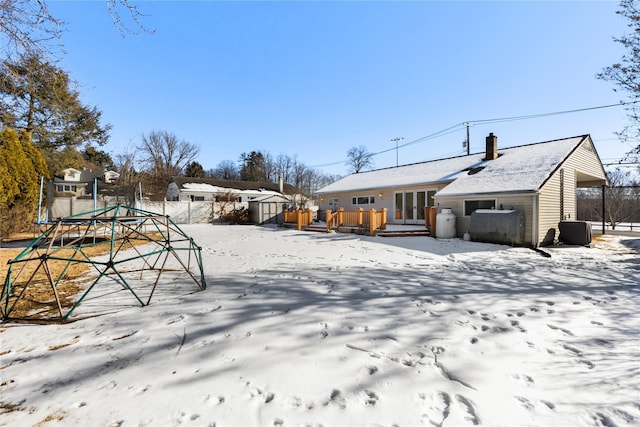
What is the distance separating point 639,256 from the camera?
8.82 meters

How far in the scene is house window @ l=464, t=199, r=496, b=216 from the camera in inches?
459

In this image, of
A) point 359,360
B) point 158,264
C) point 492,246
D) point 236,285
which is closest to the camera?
point 359,360

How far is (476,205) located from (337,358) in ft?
37.9

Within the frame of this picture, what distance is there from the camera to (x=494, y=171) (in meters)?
13.0

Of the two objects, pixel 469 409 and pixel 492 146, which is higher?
pixel 492 146

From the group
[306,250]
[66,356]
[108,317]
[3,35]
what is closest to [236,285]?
[108,317]

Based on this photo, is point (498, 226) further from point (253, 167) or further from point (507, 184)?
point (253, 167)

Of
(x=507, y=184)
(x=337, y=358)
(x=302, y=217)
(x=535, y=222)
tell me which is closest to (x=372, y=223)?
(x=302, y=217)

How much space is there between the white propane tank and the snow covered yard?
22.2 ft

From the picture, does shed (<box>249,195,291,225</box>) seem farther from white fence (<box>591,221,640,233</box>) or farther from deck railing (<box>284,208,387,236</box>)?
white fence (<box>591,221,640,233</box>)

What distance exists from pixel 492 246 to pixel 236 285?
955 centimetres

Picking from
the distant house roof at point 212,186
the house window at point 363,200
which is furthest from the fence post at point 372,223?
the distant house roof at point 212,186

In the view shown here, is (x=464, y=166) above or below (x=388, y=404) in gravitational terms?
above

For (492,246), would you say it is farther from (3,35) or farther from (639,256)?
(3,35)
